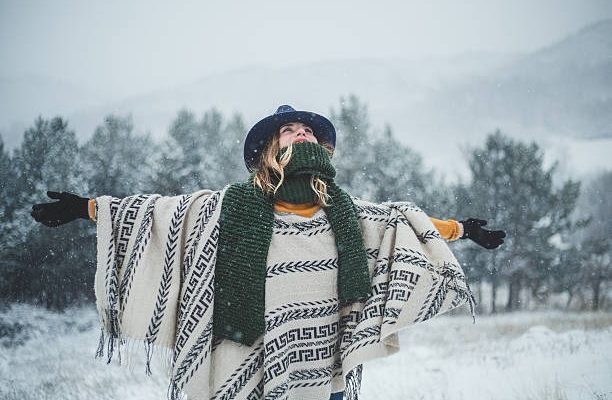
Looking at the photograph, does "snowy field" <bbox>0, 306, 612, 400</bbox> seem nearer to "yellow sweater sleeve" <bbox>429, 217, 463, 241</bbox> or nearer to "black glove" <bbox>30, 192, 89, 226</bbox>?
"yellow sweater sleeve" <bbox>429, 217, 463, 241</bbox>

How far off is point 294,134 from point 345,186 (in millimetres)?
10933

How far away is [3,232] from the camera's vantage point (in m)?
10.2

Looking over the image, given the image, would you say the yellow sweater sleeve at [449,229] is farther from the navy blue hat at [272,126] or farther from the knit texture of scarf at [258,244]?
the navy blue hat at [272,126]

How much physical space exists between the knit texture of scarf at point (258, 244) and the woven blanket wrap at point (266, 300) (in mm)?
51

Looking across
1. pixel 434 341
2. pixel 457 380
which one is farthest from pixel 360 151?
pixel 457 380

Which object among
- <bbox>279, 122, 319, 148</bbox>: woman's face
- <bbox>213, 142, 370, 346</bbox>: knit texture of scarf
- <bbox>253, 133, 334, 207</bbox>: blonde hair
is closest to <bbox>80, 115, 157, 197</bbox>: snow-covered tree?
<bbox>279, 122, 319, 148</bbox>: woman's face

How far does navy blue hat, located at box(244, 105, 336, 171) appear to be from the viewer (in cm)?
210

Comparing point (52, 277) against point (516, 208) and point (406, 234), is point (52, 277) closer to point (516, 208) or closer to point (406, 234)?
point (406, 234)

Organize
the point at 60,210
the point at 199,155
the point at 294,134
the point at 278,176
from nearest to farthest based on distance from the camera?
the point at 60,210 → the point at 278,176 → the point at 294,134 → the point at 199,155

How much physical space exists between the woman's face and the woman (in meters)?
0.16

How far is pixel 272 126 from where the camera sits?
2.14 meters

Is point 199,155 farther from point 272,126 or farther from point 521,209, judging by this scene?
point 521,209

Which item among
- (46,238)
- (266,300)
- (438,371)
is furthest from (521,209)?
(46,238)

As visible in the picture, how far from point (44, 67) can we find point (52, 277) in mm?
166945
